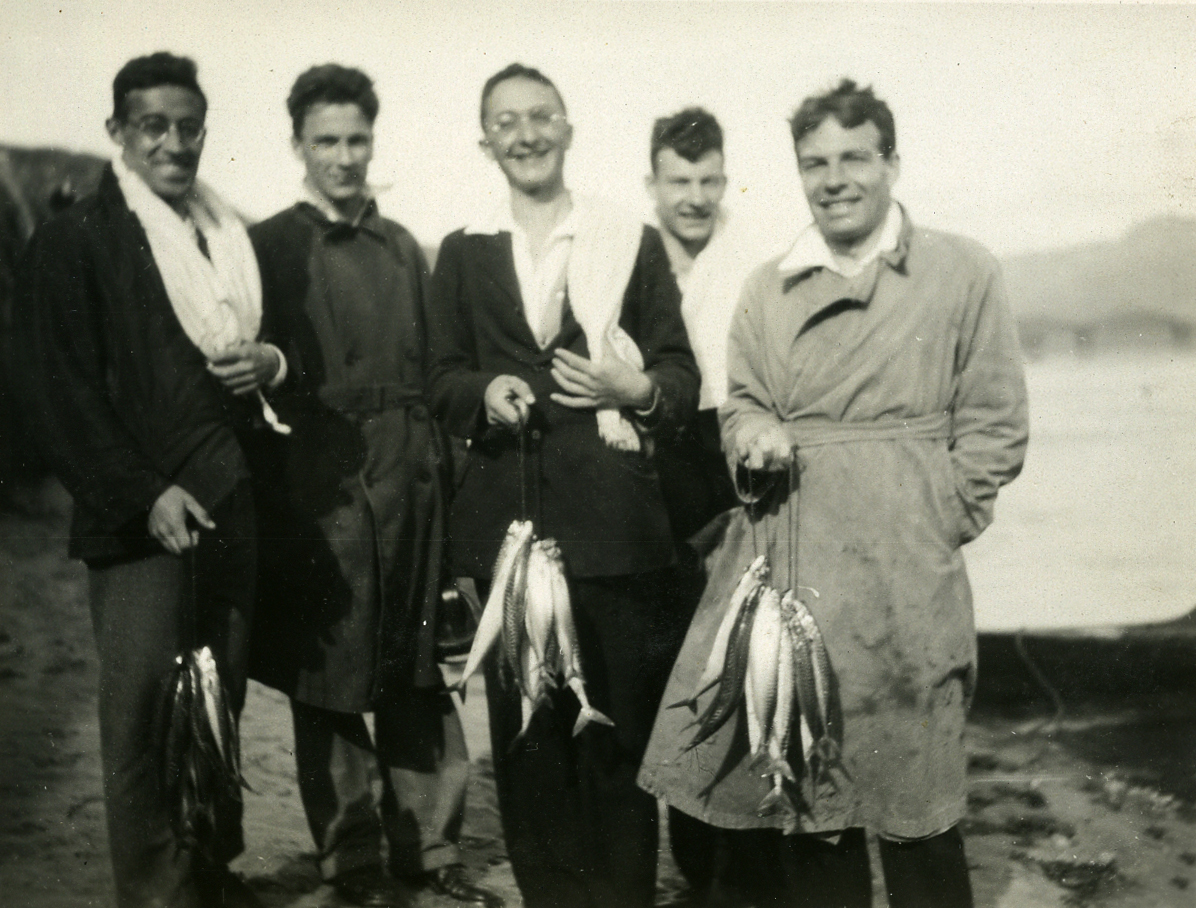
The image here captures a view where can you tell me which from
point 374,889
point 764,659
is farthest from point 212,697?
point 764,659

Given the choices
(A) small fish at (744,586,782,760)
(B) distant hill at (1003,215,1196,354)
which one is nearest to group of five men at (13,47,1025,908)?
(A) small fish at (744,586,782,760)

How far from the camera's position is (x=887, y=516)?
3.43 metres

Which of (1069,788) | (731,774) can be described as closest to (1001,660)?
(1069,788)

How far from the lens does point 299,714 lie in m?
3.72

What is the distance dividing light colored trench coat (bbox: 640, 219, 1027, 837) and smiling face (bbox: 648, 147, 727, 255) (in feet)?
1.44

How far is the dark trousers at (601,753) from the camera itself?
3586 millimetres

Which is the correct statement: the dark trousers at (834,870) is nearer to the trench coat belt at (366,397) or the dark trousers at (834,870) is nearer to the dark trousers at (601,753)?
the dark trousers at (601,753)

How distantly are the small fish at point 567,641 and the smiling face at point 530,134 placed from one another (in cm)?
121

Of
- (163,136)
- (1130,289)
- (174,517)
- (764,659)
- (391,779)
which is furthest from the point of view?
(1130,289)

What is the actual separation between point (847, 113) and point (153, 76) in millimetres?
2225

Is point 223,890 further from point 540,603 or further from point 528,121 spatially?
point 528,121

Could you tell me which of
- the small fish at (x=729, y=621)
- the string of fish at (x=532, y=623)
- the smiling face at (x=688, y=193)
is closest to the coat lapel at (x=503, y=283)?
the smiling face at (x=688, y=193)

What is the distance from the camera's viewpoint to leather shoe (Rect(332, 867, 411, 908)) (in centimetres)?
378

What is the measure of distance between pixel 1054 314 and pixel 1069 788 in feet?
5.22
